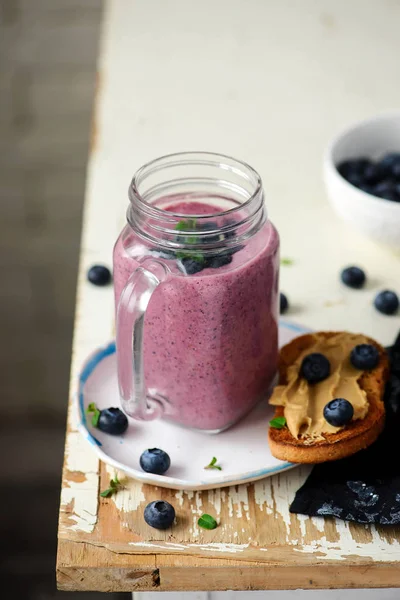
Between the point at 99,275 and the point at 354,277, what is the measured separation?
39 cm

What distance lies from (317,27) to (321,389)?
1.33 m

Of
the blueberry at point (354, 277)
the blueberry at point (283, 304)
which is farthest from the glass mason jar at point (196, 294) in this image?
the blueberry at point (354, 277)

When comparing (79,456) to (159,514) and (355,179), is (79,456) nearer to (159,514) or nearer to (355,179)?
(159,514)

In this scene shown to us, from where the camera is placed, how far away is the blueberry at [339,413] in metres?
0.93

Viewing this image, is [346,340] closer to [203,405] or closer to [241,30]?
[203,405]

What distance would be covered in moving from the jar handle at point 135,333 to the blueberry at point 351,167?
64 centimetres

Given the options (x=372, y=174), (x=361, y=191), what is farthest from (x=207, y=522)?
(x=372, y=174)

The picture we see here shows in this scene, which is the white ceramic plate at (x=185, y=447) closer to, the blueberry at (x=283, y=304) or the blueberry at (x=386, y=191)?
the blueberry at (x=283, y=304)

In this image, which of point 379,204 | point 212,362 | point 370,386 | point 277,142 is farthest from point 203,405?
point 277,142

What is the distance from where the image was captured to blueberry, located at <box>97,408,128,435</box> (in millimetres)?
1007

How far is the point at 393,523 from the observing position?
0.91 meters

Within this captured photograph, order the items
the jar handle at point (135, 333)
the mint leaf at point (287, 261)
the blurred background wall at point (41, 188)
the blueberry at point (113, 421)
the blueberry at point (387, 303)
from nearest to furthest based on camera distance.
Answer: the jar handle at point (135, 333), the blueberry at point (113, 421), the blueberry at point (387, 303), the mint leaf at point (287, 261), the blurred background wall at point (41, 188)

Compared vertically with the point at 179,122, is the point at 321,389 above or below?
above

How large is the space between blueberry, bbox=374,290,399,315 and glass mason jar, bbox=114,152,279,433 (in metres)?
0.27
